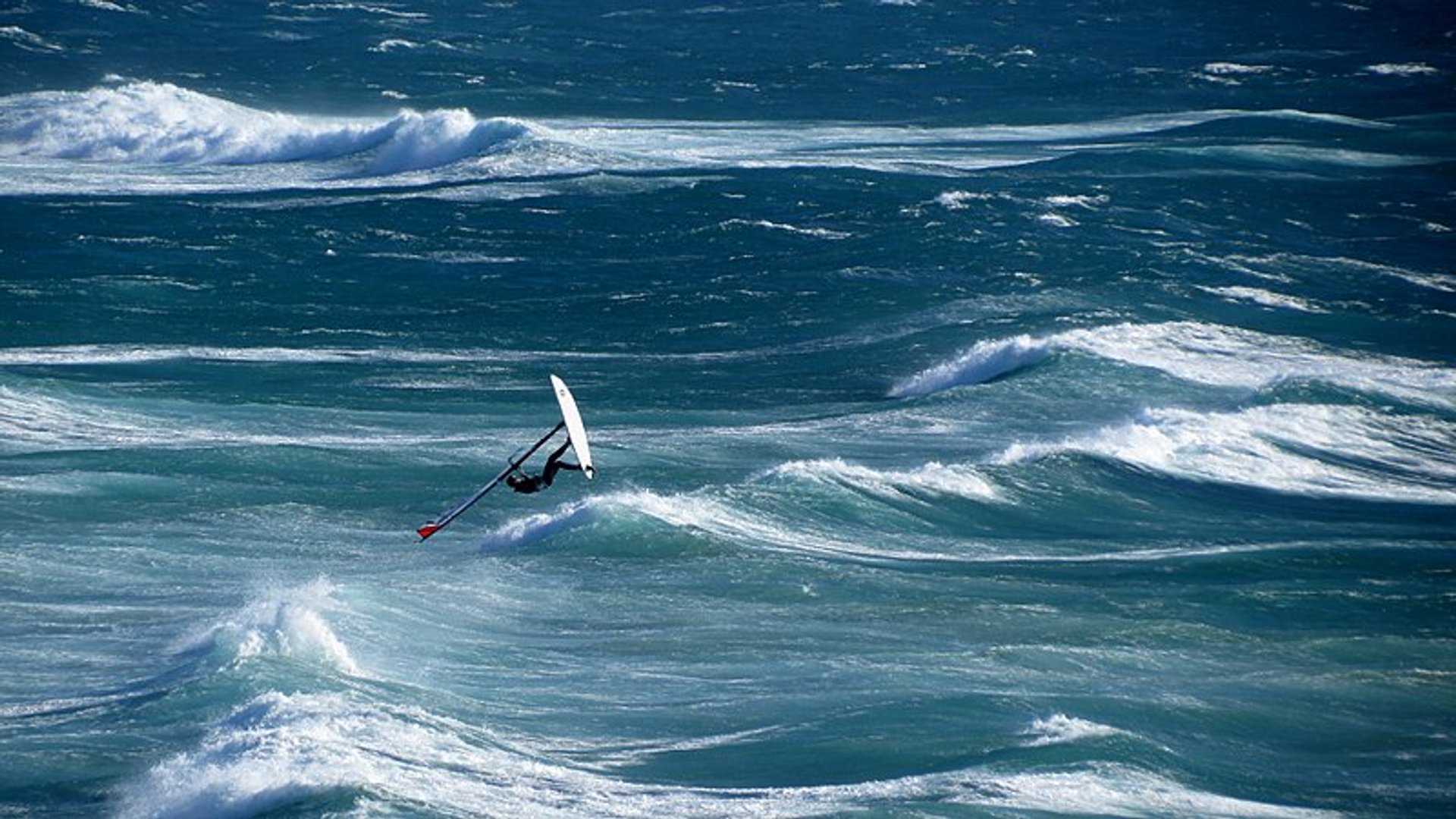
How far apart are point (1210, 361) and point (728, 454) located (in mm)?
7627

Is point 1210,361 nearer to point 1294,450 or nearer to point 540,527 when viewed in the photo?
point 1294,450

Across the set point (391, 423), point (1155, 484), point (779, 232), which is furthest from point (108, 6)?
point (1155, 484)

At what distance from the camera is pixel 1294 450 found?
24.0 m

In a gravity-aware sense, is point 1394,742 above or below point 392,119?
below

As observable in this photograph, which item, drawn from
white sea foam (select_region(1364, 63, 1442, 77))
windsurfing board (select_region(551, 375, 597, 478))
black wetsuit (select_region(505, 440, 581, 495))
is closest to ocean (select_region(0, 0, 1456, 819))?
black wetsuit (select_region(505, 440, 581, 495))

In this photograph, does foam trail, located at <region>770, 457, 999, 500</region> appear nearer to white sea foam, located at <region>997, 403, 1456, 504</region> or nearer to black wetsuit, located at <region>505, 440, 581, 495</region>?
white sea foam, located at <region>997, 403, 1456, 504</region>

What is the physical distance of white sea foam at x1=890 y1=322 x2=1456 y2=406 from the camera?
2700 cm

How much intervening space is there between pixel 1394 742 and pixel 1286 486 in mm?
7897

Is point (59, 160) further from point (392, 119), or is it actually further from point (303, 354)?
point (303, 354)

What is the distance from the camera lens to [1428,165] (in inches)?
1759

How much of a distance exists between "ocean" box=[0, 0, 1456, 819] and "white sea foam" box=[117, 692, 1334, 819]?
0.16 ft

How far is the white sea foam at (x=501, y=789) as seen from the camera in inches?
523

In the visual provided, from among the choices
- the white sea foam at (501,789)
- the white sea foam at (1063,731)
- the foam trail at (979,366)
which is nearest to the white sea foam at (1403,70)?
the foam trail at (979,366)

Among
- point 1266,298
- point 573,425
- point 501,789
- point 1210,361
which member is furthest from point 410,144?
point 501,789
